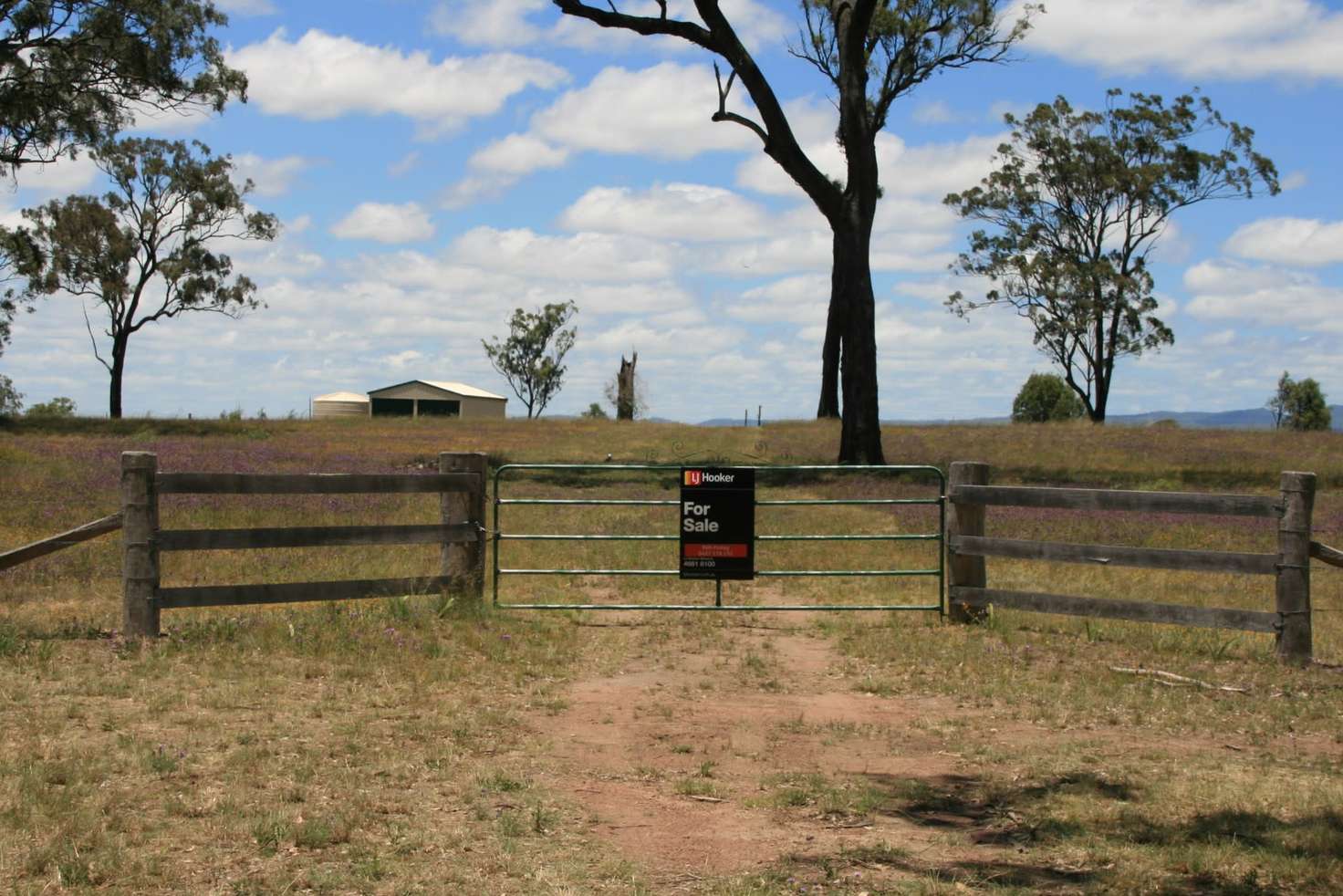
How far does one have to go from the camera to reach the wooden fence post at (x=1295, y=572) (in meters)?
10.8

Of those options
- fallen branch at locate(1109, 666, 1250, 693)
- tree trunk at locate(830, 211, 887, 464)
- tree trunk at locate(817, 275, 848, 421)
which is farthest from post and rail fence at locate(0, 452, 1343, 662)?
tree trunk at locate(817, 275, 848, 421)

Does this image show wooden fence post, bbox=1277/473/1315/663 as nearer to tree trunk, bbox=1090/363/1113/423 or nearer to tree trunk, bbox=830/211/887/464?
tree trunk, bbox=830/211/887/464

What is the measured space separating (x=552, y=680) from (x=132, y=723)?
3.12 metres

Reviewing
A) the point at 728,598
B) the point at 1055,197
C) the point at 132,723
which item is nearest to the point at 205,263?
the point at 1055,197

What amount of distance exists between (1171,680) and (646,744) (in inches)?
176

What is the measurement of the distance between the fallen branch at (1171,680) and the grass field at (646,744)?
0.08 metres

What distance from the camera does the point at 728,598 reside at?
14164mm

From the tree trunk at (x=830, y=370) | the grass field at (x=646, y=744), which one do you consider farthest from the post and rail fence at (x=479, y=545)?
the tree trunk at (x=830, y=370)

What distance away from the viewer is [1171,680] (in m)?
10.2

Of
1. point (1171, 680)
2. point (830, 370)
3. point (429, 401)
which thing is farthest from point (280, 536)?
point (429, 401)

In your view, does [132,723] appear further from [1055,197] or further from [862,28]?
[1055,197]

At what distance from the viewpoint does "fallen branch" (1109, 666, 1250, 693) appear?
1000 centimetres

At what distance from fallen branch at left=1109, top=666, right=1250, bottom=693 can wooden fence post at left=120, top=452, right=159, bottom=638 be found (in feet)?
25.1

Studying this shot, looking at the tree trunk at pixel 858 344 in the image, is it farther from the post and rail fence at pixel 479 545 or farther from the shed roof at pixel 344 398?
the shed roof at pixel 344 398
